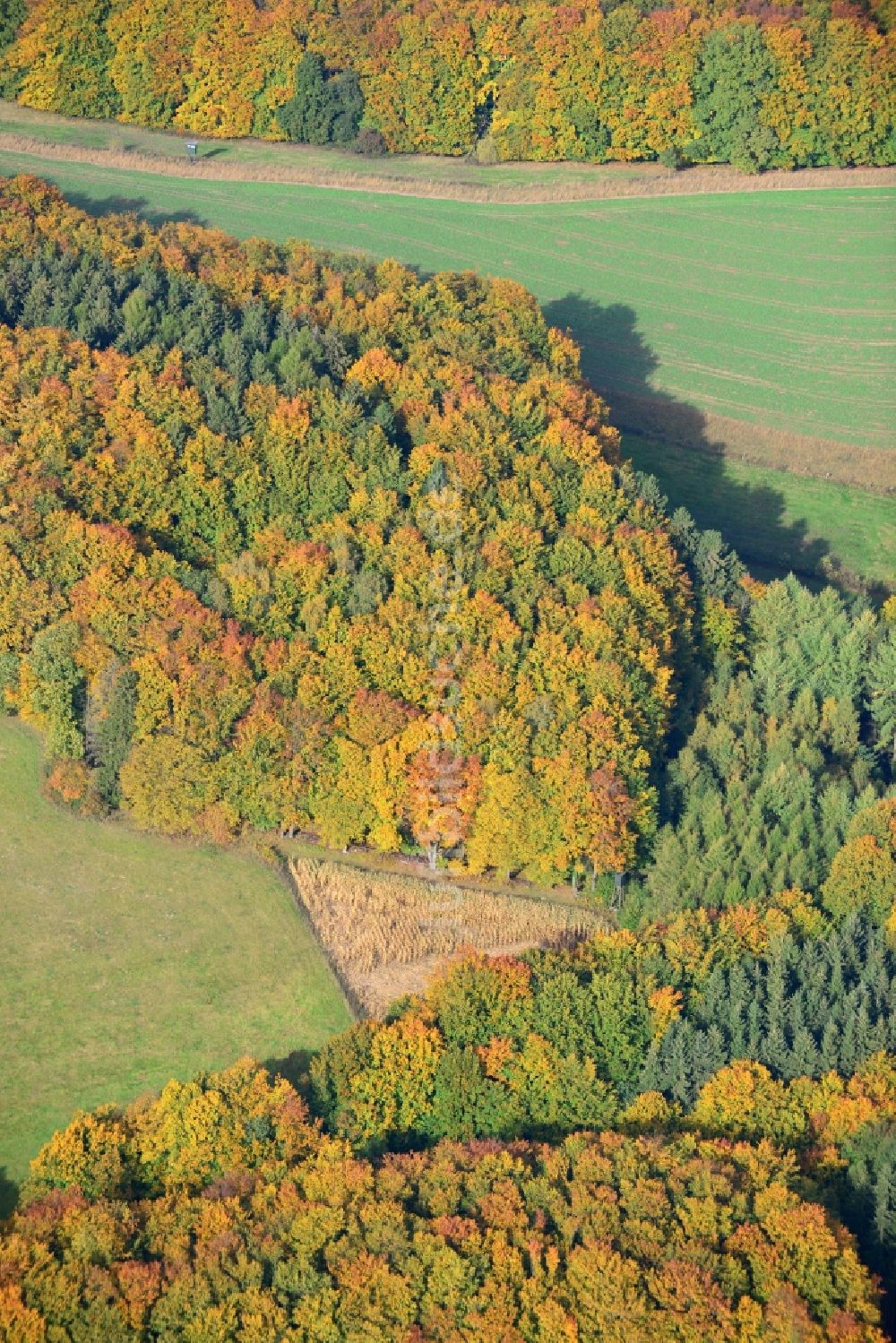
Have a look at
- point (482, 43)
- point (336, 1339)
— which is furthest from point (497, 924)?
point (482, 43)

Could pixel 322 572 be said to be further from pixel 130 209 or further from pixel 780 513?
pixel 130 209

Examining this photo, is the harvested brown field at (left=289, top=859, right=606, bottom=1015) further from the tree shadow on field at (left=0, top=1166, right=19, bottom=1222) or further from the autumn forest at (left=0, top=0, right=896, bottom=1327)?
the tree shadow on field at (left=0, top=1166, right=19, bottom=1222)

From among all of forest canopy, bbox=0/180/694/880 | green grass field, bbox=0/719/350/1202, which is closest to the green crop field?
forest canopy, bbox=0/180/694/880

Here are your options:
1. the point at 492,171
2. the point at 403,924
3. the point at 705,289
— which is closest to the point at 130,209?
the point at 492,171

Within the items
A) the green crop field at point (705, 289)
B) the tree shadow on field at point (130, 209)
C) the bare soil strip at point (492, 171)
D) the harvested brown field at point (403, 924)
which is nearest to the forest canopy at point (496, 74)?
the bare soil strip at point (492, 171)

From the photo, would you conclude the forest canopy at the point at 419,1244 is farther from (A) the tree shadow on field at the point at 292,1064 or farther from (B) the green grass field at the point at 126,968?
(B) the green grass field at the point at 126,968

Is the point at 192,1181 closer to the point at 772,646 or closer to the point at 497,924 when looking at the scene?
the point at 497,924

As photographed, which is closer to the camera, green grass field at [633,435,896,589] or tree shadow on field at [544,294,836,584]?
green grass field at [633,435,896,589]
